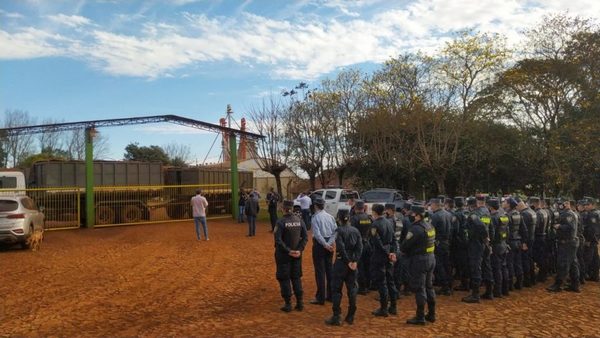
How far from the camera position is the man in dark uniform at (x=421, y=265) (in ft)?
22.4

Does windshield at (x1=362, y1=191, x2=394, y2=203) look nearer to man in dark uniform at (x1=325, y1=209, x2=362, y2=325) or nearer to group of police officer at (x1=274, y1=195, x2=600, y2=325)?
group of police officer at (x1=274, y1=195, x2=600, y2=325)

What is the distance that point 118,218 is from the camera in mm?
20922

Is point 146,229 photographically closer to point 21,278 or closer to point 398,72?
point 21,278

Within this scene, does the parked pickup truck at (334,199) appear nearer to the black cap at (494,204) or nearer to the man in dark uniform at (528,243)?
the man in dark uniform at (528,243)

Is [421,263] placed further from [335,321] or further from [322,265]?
[322,265]

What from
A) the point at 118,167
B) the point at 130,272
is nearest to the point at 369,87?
the point at 118,167

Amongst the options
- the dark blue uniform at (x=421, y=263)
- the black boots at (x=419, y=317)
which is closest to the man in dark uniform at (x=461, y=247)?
the dark blue uniform at (x=421, y=263)

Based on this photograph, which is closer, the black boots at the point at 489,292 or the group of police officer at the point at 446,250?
the group of police officer at the point at 446,250

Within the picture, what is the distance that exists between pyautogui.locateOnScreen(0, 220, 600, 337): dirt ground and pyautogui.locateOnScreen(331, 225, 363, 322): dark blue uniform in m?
0.30

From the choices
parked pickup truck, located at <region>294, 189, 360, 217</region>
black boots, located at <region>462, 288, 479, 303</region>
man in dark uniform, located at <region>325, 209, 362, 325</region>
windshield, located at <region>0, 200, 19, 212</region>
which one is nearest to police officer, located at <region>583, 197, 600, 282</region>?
black boots, located at <region>462, 288, 479, 303</region>

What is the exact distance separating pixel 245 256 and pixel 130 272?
329 cm

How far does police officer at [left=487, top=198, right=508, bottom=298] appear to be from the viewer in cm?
862

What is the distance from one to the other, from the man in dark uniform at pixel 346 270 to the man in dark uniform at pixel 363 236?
3.30ft

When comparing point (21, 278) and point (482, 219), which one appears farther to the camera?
point (21, 278)
